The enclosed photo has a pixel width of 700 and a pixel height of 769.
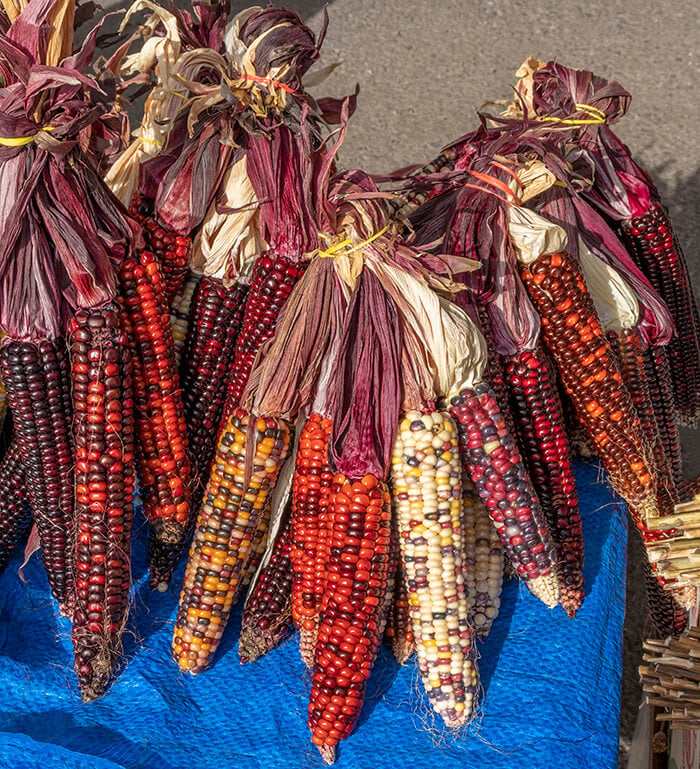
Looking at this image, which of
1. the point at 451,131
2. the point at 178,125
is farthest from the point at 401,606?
the point at 451,131

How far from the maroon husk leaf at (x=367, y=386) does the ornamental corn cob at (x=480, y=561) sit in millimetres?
360

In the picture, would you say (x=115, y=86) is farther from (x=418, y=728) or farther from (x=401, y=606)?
(x=418, y=728)

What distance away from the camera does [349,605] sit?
2.01m

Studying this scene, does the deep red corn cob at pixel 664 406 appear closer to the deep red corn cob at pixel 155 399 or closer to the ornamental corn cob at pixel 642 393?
the ornamental corn cob at pixel 642 393

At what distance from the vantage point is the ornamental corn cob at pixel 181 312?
233cm

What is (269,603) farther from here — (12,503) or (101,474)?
(12,503)

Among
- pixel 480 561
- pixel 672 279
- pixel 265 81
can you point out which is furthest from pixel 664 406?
pixel 265 81

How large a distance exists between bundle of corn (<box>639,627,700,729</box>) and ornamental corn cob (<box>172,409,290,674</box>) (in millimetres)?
1006

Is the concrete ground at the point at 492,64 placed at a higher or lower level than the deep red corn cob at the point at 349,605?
higher

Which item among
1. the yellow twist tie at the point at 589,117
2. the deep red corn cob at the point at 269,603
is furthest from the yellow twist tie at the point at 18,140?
the yellow twist tie at the point at 589,117

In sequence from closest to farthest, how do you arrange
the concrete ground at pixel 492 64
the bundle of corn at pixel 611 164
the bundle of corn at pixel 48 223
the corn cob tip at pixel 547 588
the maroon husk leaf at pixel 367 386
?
the bundle of corn at pixel 48 223
the maroon husk leaf at pixel 367 386
the corn cob tip at pixel 547 588
the bundle of corn at pixel 611 164
the concrete ground at pixel 492 64

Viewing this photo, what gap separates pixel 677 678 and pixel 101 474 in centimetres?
141

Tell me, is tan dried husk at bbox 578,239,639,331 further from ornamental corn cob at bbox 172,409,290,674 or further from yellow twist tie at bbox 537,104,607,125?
ornamental corn cob at bbox 172,409,290,674

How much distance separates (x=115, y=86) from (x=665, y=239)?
185cm
